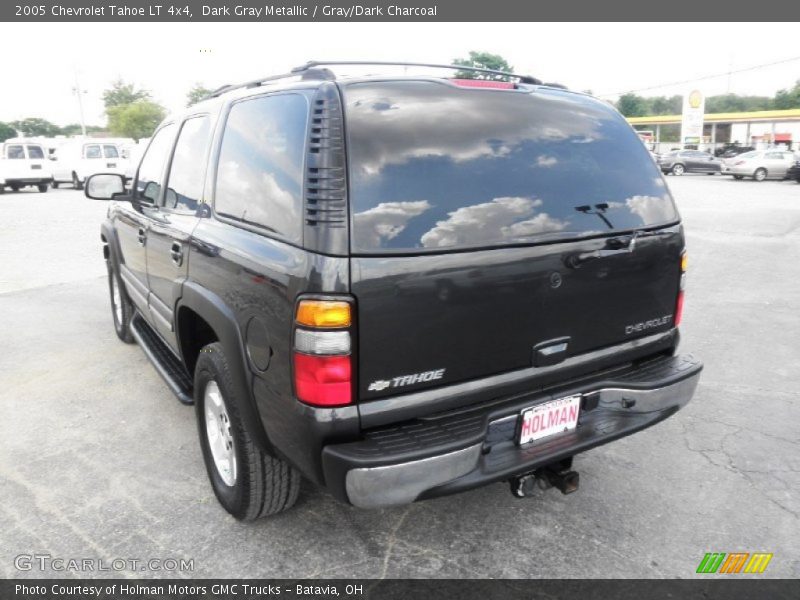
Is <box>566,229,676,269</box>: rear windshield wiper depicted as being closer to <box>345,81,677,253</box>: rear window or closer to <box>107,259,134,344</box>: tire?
<box>345,81,677,253</box>: rear window

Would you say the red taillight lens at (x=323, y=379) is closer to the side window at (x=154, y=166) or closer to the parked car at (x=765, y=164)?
the side window at (x=154, y=166)

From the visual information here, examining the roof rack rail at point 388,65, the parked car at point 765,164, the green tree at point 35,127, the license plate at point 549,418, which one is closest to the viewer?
the license plate at point 549,418

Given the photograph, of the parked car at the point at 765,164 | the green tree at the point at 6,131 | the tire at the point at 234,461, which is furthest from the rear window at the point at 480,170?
the green tree at the point at 6,131

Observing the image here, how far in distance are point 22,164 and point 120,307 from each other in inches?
857

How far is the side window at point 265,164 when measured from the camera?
227 cm

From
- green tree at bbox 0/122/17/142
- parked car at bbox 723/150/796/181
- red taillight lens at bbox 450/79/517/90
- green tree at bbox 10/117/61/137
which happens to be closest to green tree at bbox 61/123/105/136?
green tree at bbox 10/117/61/137

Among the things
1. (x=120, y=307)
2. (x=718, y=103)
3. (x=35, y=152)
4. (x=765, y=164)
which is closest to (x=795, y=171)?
(x=765, y=164)

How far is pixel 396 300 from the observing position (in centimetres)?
212

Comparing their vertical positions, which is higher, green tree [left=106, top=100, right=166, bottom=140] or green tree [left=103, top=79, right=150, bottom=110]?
green tree [left=103, top=79, right=150, bottom=110]

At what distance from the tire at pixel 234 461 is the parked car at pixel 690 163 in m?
33.2

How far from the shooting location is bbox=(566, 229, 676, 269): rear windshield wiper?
8.15 ft

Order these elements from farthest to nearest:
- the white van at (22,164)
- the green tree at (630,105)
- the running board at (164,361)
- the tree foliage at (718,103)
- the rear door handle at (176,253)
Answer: the green tree at (630,105)
the tree foliage at (718,103)
the white van at (22,164)
the running board at (164,361)
the rear door handle at (176,253)

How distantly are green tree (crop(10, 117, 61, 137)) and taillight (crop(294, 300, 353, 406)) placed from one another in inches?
3808

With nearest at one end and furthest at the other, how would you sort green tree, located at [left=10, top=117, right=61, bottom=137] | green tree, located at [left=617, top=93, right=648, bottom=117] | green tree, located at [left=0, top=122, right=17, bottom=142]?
green tree, located at [left=617, top=93, right=648, bottom=117] → green tree, located at [left=10, top=117, right=61, bottom=137] → green tree, located at [left=0, top=122, right=17, bottom=142]
